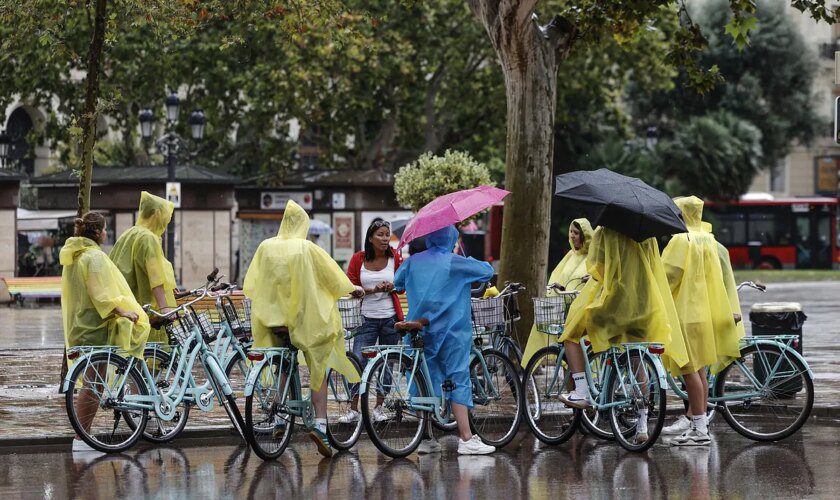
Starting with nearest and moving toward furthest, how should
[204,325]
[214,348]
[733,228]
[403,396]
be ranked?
[403,396], [204,325], [214,348], [733,228]

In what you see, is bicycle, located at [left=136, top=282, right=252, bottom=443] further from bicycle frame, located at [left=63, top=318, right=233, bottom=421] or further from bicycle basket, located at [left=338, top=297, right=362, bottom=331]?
bicycle basket, located at [left=338, top=297, right=362, bottom=331]

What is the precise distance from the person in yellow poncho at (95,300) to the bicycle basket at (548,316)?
273 centimetres

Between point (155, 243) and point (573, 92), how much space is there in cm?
3000

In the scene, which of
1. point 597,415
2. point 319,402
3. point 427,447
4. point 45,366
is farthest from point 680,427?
point 45,366

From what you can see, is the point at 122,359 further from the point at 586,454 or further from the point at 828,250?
the point at 828,250

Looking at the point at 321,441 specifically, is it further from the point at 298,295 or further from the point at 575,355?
the point at 575,355

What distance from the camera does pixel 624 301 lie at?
10172 mm

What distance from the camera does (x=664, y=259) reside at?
35.5 ft

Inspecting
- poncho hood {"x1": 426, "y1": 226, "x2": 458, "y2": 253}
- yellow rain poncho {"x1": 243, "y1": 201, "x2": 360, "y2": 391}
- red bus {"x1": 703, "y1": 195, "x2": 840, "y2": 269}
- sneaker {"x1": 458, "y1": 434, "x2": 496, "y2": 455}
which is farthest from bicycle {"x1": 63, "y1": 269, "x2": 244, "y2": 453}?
red bus {"x1": 703, "y1": 195, "x2": 840, "y2": 269}

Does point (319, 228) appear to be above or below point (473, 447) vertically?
above

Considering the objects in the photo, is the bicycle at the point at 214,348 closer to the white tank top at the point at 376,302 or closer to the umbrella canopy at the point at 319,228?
the white tank top at the point at 376,302

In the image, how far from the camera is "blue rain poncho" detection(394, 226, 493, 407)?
995 cm

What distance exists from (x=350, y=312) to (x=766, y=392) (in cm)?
308

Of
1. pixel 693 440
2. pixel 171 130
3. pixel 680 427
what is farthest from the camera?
pixel 171 130
